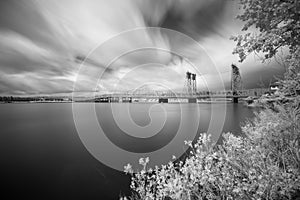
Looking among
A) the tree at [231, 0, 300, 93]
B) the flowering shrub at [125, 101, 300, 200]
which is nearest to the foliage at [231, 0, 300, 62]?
the tree at [231, 0, 300, 93]

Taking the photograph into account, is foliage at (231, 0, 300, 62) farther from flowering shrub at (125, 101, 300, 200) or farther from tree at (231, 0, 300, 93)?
flowering shrub at (125, 101, 300, 200)

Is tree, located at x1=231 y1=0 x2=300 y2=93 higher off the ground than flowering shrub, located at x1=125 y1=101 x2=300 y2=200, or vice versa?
tree, located at x1=231 y1=0 x2=300 y2=93

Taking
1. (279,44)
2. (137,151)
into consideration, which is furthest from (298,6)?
(137,151)

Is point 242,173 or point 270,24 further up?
point 270,24

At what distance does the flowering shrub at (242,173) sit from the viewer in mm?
4059

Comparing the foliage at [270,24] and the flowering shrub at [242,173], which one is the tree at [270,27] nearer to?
the foliage at [270,24]

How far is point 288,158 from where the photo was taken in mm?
5750

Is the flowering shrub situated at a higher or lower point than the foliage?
lower

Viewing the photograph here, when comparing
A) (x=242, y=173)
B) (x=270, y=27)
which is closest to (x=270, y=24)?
(x=270, y=27)

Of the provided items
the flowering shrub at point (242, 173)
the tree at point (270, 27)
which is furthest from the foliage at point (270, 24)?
the flowering shrub at point (242, 173)

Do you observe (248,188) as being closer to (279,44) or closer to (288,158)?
(288,158)

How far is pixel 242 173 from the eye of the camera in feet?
18.0

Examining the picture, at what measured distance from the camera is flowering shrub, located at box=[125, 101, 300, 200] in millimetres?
4059

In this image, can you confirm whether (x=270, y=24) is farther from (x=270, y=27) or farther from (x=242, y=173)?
(x=242, y=173)
